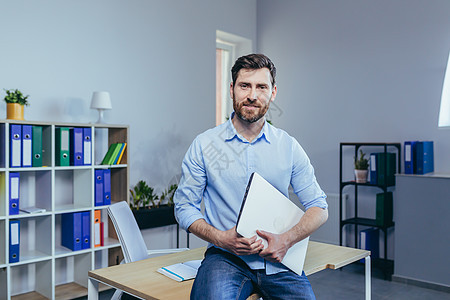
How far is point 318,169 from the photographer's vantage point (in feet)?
16.2

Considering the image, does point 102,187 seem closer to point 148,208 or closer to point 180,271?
point 148,208

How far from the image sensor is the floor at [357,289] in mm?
3518

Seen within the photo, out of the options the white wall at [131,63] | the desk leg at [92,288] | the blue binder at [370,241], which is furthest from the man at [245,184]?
the blue binder at [370,241]

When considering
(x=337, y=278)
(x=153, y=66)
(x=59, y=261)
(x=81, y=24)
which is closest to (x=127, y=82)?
(x=153, y=66)

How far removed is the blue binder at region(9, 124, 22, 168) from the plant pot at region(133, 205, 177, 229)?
3.63 feet

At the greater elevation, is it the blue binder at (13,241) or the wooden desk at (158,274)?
the wooden desk at (158,274)

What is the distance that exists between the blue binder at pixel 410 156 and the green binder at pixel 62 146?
9.73 feet

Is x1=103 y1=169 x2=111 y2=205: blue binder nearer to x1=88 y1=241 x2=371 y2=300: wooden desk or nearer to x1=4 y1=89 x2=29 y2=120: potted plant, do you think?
x1=4 y1=89 x2=29 y2=120: potted plant

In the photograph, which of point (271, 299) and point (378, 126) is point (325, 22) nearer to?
point (378, 126)

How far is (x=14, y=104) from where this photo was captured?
10.1 ft

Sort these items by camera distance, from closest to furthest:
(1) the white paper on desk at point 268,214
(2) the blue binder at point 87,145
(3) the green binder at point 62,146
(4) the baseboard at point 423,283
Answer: (1) the white paper on desk at point 268,214 < (3) the green binder at point 62,146 < (2) the blue binder at point 87,145 < (4) the baseboard at point 423,283

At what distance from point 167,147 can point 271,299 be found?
289 cm

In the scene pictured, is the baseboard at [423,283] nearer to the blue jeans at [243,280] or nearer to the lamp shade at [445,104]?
the lamp shade at [445,104]

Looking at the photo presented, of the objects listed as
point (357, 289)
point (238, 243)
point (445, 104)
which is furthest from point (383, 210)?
point (238, 243)
